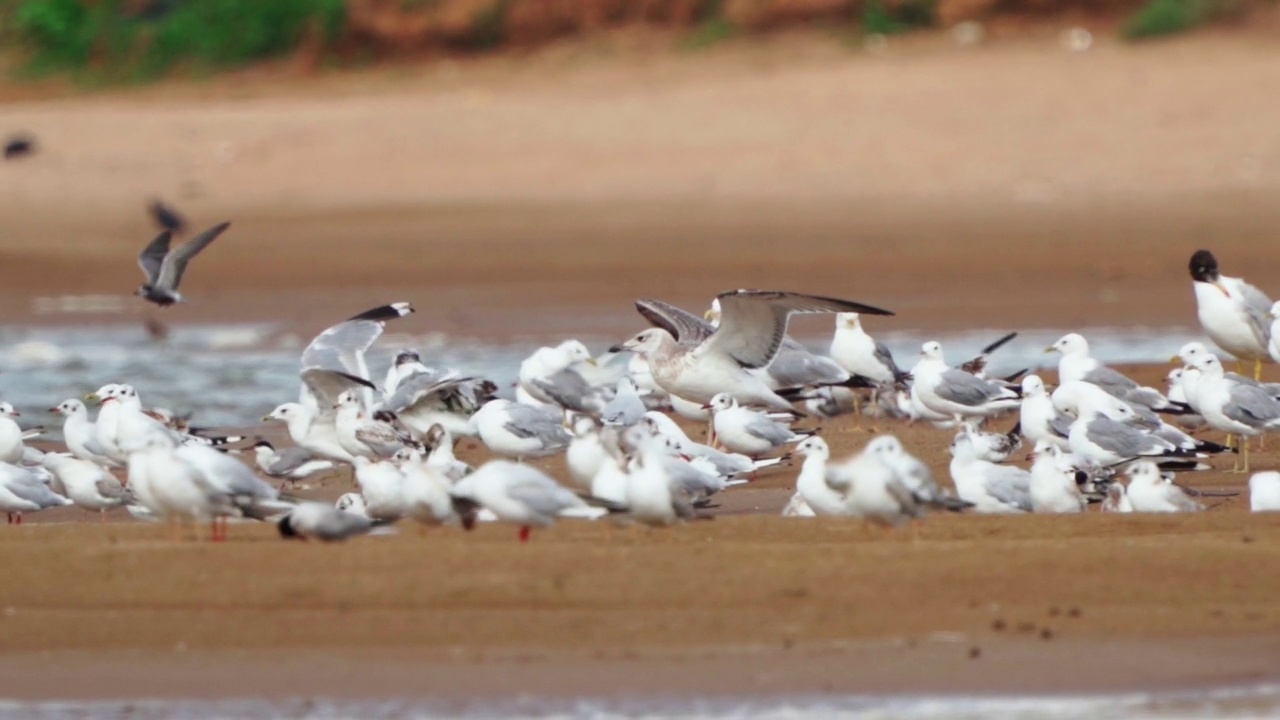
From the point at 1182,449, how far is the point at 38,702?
249 inches

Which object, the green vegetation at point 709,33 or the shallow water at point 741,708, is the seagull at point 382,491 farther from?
the green vegetation at point 709,33

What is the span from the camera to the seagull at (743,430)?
12.2 m

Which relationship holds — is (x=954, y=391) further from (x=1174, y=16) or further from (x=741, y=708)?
(x=1174, y=16)

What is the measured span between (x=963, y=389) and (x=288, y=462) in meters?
3.85

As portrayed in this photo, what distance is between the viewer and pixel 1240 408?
11695mm

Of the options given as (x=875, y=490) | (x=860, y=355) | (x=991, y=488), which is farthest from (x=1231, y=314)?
(x=875, y=490)

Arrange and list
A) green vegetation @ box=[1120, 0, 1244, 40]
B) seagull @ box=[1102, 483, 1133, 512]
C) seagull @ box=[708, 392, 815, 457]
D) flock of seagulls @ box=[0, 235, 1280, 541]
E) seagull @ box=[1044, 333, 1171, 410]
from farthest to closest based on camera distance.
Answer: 1. green vegetation @ box=[1120, 0, 1244, 40]
2. seagull @ box=[1044, 333, 1171, 410]
3. seagull @ box=[708, 392, 815, 457]
4. seagull @ box=[1102, 483, 1133, 512]
5. flock of seagulls @ box=[0, 235, 1280, 541]

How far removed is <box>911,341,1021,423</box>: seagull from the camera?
42.8ft

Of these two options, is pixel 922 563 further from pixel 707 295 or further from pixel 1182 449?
pixel 707 295

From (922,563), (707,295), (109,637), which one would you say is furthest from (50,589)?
(707,295)

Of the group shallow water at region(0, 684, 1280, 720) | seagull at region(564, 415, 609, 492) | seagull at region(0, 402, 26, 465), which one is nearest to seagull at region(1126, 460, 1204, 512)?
seagull at region(564, 415, 609, 492)

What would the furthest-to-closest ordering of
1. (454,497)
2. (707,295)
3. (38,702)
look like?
(707,295) → (454,497) → (38,702)

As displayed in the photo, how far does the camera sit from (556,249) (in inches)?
944

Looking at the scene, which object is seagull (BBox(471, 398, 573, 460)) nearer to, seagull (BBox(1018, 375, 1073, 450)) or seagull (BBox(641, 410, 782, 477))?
seagull (BBox(641, 410, 782, 477))
